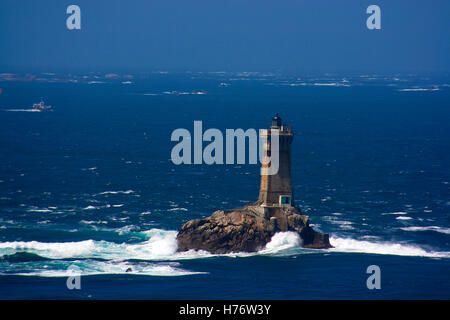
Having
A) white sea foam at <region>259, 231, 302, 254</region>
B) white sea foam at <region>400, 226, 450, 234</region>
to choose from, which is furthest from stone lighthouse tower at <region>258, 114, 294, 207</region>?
white sea foam at <region>400, 226, 450, 234</region>

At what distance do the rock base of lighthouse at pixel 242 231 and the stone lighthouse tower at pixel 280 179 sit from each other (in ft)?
5.39

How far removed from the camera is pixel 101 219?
112 metres

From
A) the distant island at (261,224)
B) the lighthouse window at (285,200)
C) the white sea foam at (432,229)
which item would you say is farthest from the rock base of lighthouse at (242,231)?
the white sea foam at (432,229)

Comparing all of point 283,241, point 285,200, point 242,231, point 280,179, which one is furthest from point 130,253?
point 280,179

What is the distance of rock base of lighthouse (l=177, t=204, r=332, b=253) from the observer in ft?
325

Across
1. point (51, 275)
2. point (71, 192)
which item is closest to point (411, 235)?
point (51, 275)

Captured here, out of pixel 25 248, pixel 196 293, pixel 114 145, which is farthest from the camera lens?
pixel 114 145

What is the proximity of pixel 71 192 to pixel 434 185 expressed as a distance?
4996 cm

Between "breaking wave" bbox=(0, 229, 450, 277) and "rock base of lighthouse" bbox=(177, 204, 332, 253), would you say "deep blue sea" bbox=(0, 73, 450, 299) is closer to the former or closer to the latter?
"breaking wave" bbox=(0, 229, 450, 277)

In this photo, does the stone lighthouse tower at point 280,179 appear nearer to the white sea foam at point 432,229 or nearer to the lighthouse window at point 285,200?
the lighthouse window at point 285,200

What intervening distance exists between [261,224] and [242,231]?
2164 mm

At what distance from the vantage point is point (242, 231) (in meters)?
99.5

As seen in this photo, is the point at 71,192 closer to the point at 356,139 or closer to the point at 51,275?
the point at 51,275
